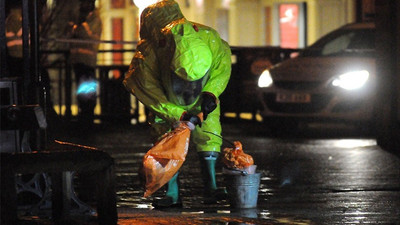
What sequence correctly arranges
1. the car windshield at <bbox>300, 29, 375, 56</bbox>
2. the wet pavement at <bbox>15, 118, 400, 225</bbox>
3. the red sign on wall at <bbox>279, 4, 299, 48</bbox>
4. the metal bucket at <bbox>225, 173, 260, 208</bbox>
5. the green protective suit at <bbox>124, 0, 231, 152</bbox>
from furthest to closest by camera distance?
the red sign on wall at <bbox>279, 4, 299, 48</bbox>, the car windshield at <bbox>300, 29, 375, 56</bbox>, the metal bucket at <bbox>225, 173, 260, 208</bbox>, the green protective suit at <bbox>124, 0, 231, 152</bbox>, the wet pavement at <bbox>15, 118, 400, 225</bbox>

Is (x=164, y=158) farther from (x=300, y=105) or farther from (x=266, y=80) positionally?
(x=266, y=80)

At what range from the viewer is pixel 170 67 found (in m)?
9.51

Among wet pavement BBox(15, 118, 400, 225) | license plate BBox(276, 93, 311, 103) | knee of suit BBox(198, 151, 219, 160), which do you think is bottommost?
wet pavement BBox(15, 118, 400, 225)

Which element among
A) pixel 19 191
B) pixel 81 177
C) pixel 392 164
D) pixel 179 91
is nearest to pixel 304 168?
pixel 392 164

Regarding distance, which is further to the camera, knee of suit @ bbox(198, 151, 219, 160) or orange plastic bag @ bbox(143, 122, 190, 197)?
knee of suit @ bbox(198, 151, 219, 160)

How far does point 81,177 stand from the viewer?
11641mm

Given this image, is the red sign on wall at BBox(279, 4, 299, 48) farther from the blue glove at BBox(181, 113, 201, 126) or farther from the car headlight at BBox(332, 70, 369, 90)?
the blue glove at BBox(181, 113, 201, 126)

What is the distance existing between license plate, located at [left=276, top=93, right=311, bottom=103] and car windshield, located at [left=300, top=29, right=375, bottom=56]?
40.9 inches

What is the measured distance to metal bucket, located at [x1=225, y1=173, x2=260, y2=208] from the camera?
9.73 meters

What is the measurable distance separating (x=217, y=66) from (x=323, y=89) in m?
7.22

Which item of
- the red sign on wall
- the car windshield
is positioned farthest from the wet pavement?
the red sign on wall

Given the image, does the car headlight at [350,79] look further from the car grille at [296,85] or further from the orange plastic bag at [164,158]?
the orange plastic bag at [164,158]

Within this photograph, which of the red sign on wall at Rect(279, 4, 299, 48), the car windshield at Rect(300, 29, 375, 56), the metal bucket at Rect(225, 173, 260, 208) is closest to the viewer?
the metal bucket at Rect(225, 173, 260, 208)

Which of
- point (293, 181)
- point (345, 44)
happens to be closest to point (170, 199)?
point (293, 181)
